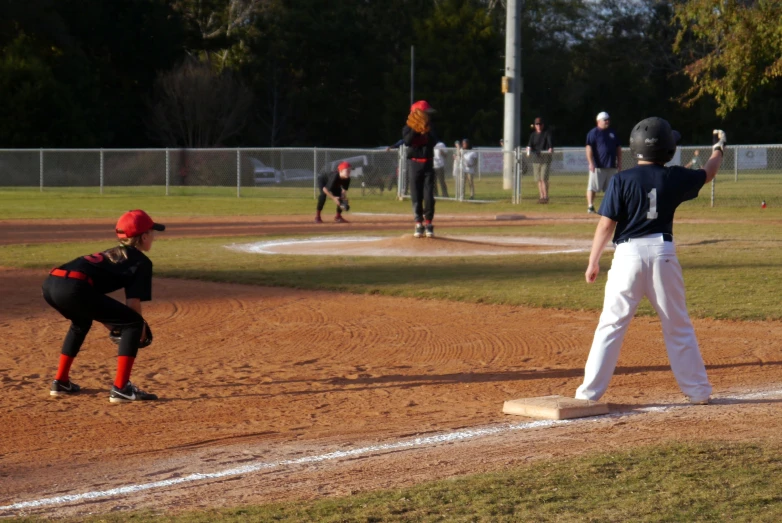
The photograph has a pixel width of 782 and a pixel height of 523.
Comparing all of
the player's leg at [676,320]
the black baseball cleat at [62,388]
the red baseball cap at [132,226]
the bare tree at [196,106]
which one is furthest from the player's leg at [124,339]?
the bare tree at [196,106]

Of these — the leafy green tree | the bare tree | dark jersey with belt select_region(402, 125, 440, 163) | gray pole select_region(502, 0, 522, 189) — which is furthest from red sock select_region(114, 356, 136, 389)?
→ the bare tree

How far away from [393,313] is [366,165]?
25.9 metres

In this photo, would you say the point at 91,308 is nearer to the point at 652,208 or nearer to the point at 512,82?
the point at 652,208

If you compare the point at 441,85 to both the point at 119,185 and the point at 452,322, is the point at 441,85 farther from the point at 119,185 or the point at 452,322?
the point at 452,322

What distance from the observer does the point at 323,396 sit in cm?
690

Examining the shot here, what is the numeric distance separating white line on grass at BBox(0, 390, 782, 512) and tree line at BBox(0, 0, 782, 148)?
41.6 m

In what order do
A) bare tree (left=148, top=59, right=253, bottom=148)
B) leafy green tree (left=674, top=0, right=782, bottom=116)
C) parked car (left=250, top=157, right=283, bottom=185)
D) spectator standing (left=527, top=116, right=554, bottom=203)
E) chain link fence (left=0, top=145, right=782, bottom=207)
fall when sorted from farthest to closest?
bare tree (left=148, top=59, right=253, bottom=148), parked car (left=250, top=157, right=283, bottom=185), chain link fence (left=0, top=145, right=782, bottom=207), spectator standing (left=527, top=116, right=554, bottom=203), leafy green tree (left=674, top=0, right=782, bottom=116)

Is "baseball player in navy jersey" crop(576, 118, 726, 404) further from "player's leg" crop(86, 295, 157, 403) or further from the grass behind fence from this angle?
the grass behind fence

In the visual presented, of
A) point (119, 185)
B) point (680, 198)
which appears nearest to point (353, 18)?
point (119, 185)

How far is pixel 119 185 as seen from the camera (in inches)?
1495

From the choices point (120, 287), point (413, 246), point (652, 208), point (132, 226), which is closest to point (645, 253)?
point (652, 208)

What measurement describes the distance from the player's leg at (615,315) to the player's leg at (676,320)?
10cm

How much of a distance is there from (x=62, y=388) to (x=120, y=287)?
2.60 feet

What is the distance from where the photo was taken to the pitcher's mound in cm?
1573
